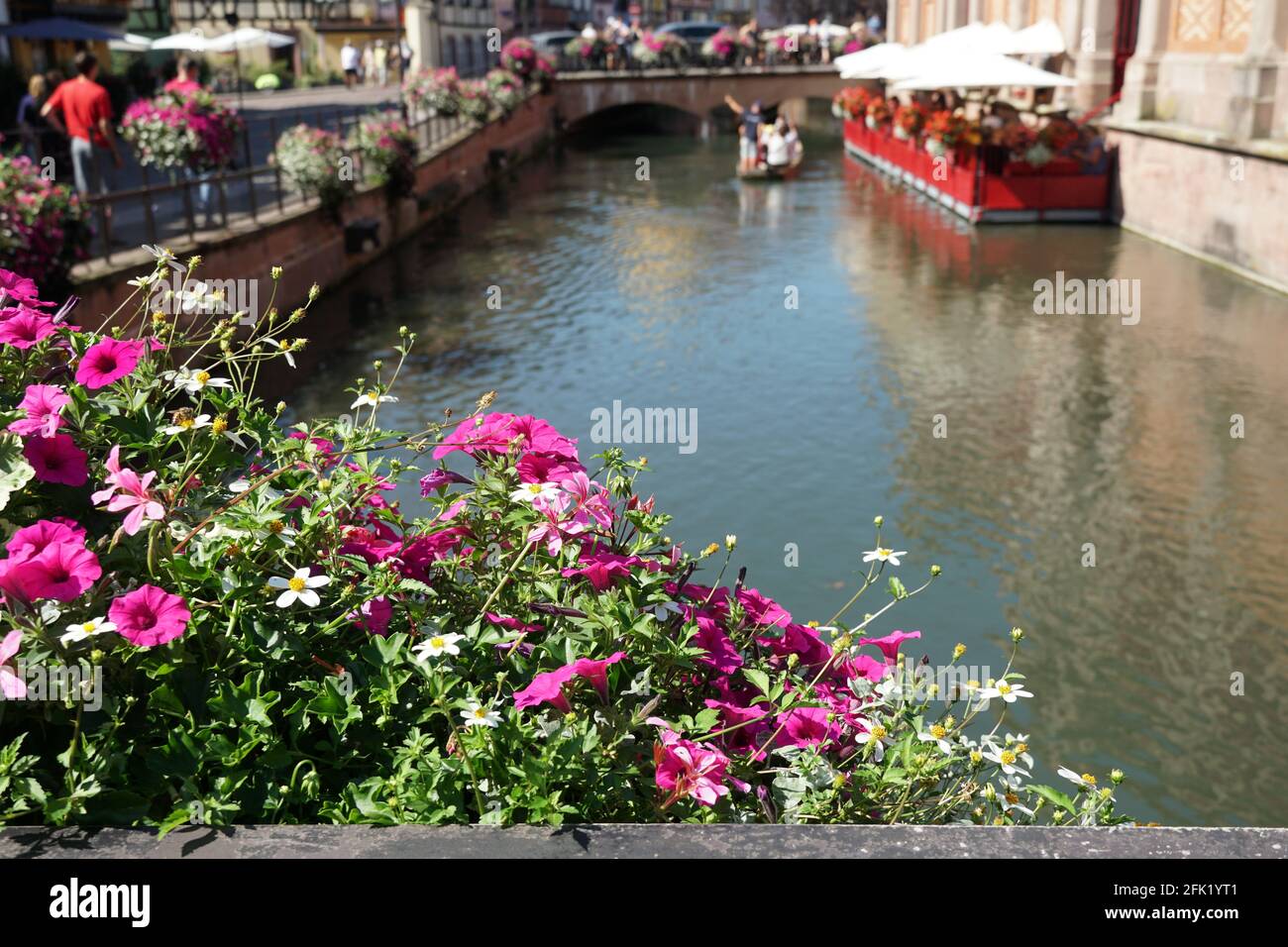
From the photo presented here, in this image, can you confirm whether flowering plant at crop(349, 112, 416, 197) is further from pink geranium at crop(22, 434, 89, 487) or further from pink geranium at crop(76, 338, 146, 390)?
pink geranium at crop(22, 434, 89, 487)

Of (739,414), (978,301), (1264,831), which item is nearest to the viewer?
(1264,831)

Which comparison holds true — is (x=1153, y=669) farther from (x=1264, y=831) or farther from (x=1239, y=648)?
(x=1264, y=831)

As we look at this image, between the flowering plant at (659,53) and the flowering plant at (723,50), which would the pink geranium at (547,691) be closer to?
the flowering plant at (659,53)

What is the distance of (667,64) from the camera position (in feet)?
148

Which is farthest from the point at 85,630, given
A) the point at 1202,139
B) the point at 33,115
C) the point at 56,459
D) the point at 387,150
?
the point at 33,115

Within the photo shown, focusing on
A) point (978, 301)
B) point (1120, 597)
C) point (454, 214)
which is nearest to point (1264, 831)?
point (1120, 597)

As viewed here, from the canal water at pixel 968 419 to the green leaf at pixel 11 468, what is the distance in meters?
4.69

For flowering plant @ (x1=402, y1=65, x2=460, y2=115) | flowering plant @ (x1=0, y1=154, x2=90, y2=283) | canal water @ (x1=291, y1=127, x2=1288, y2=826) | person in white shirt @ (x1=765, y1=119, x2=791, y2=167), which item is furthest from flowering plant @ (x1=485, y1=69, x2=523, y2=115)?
flowering plant @ (x1=0, y1=154, x2=90, y2=283)

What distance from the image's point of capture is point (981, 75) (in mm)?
22031

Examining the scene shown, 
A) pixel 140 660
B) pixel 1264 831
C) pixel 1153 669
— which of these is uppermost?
pixel 140 660

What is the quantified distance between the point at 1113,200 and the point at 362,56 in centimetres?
4196

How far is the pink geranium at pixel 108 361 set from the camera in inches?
103
